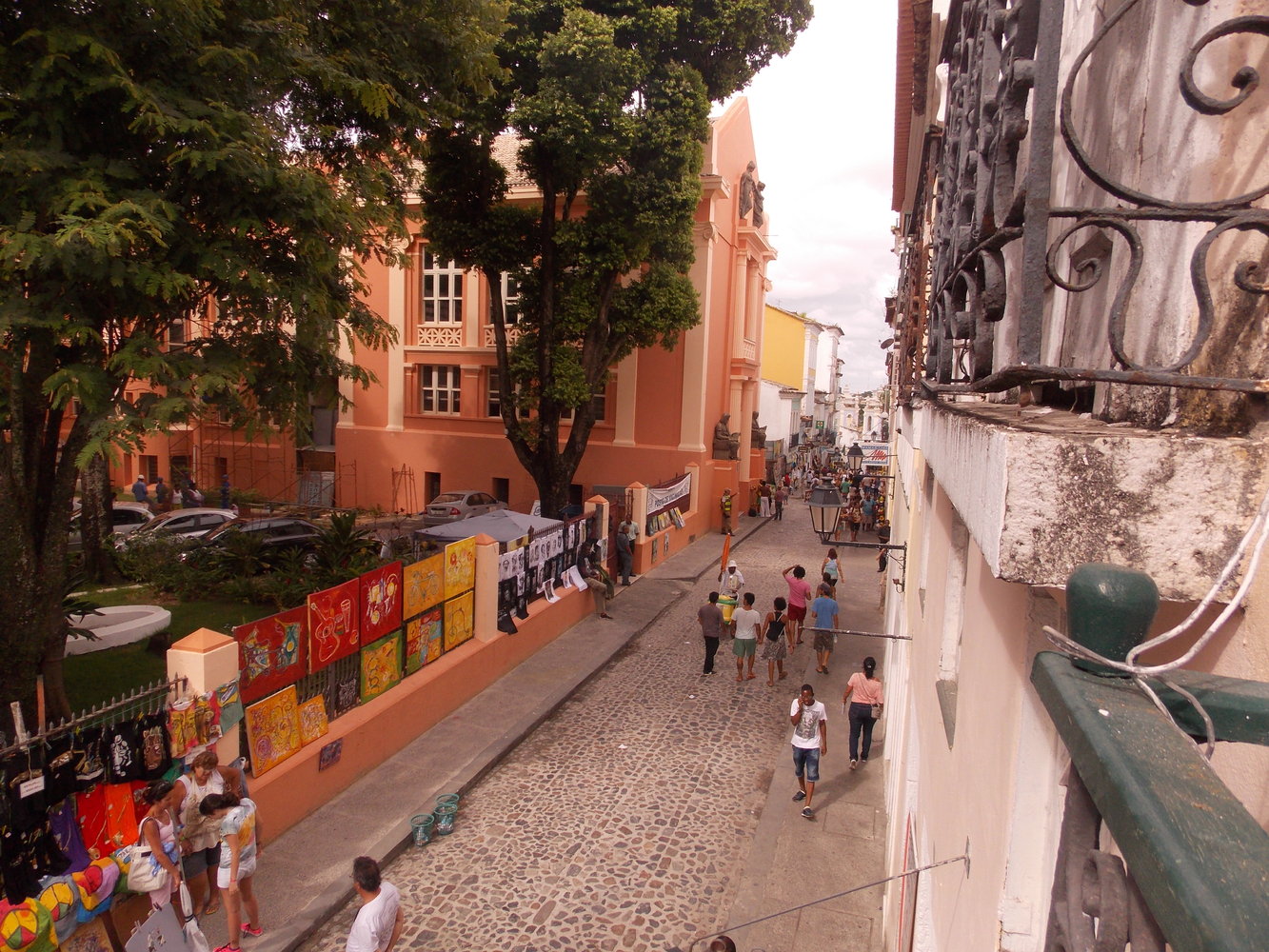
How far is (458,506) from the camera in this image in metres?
24.1

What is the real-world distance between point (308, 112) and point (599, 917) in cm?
917

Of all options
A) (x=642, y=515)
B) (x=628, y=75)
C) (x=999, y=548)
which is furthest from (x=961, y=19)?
(x=642, y=515)

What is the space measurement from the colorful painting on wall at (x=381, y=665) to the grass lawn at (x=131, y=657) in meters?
2.27

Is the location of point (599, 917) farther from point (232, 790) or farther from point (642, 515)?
point (642, 515)

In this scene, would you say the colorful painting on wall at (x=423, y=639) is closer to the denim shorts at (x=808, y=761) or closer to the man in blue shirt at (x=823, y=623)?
the denim shorts at (x=808, y=761)

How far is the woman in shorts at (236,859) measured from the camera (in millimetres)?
6156

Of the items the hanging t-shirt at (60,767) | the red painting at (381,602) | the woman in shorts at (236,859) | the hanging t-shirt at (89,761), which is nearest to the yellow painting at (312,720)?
the red painting at (381,602)

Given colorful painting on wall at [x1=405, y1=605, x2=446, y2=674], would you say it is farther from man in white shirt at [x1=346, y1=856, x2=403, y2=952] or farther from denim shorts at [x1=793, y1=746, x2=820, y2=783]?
denim shorts at [x1=793, y1=746, x2=820, y2=783]

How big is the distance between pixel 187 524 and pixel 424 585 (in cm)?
1244

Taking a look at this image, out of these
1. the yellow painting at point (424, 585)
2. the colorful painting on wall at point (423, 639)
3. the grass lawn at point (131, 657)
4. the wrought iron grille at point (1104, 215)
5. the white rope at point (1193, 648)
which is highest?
the wrought iron grille at point (1104, 215)

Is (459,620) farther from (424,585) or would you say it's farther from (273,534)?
(273,534)

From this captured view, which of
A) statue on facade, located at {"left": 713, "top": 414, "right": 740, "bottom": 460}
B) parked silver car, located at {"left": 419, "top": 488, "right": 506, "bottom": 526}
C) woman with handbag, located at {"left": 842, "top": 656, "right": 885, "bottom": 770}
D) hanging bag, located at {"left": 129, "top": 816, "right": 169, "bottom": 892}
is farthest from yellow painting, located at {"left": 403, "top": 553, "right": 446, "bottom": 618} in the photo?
statue on facade, located at {"left": 713, "top": 414, "right": 740, "bottom": 460}

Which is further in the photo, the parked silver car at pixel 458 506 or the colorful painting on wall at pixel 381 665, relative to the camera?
the parked silver car at pixel 458 506

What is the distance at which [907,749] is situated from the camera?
5742 mm
